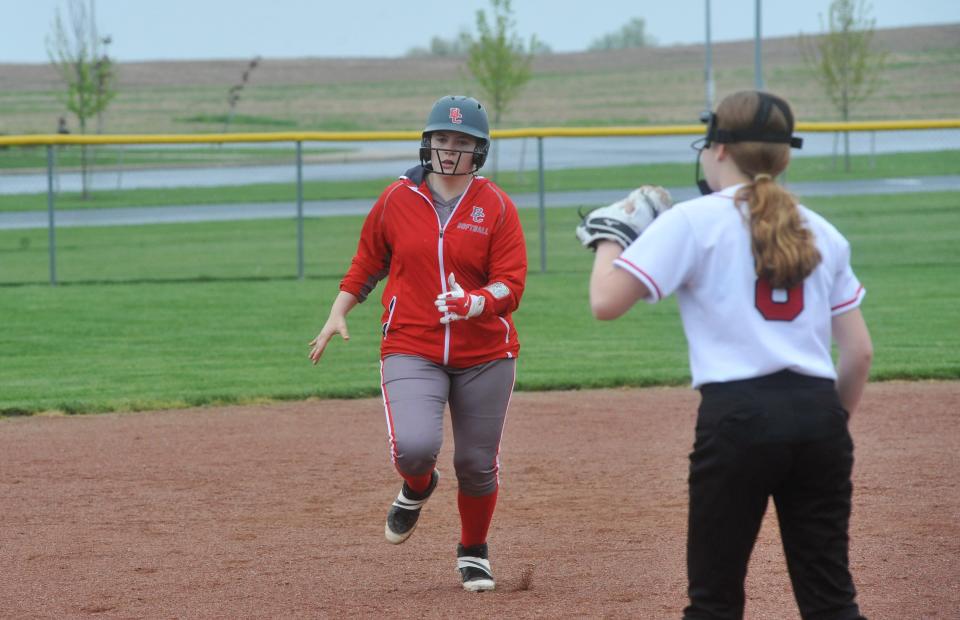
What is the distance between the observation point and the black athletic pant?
2959 mm

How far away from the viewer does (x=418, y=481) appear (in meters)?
4.92

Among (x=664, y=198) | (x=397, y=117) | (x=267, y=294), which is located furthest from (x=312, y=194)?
(x=397, y=117)

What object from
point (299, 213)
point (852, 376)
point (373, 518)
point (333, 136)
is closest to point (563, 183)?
point (333, 136)

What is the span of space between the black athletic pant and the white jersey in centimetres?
5

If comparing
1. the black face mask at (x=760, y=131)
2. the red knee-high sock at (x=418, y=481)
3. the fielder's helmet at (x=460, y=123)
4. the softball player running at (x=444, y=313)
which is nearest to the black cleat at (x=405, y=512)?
the red knee-high sock at (x=418, y=481)

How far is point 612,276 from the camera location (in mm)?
3029

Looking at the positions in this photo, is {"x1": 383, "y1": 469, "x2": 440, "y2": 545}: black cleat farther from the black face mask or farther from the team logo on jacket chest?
the black face mask

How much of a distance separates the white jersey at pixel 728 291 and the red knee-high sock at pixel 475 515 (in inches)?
80.2

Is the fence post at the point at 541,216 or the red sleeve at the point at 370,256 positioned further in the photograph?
the fence post at the point at 541,216

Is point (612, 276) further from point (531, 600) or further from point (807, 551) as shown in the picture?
point (531, 600)

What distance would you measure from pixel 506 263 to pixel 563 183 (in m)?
18.8

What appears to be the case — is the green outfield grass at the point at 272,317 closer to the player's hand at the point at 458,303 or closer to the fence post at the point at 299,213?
the fence post at the point at 299,213

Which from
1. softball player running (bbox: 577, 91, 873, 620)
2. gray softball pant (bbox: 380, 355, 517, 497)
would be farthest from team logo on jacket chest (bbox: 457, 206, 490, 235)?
softball player running (bbox: 577, 91, 873, 620)

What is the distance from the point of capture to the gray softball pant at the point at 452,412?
4.65m
